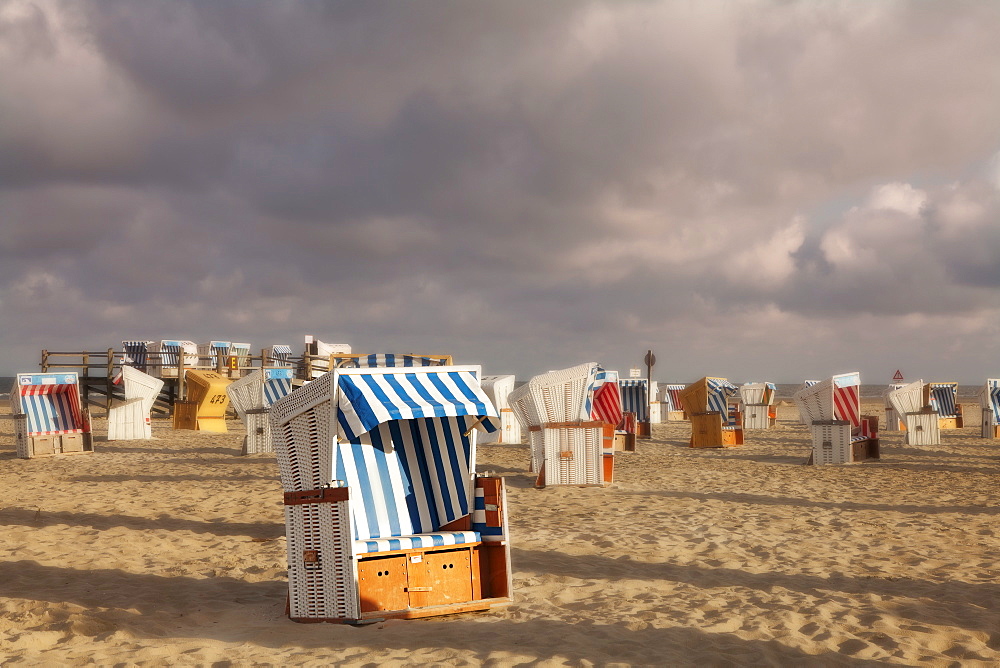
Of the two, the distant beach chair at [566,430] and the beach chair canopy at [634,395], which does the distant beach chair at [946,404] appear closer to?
the beach chair canopy at [634,395]

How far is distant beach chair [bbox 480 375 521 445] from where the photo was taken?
62.0 ft

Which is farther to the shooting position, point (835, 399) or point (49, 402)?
point (49, 402)

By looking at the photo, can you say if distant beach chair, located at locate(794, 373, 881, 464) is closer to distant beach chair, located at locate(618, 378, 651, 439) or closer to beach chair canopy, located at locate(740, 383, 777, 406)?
distant beach chair, located at locate(618, 378, 651, 439)

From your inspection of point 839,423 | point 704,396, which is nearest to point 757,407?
point 704,396

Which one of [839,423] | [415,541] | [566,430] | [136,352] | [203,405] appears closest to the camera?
[415,541]

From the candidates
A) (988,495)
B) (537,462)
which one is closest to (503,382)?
(537,462)

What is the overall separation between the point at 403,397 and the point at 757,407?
24.5 meters

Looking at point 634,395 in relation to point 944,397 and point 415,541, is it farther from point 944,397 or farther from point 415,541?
point 415,541

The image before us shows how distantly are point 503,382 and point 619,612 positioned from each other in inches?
547

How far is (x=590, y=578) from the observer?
6762 millimetres

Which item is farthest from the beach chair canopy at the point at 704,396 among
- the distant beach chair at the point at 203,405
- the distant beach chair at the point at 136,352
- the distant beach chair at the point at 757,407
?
the distant beach chair at the point at 136,352

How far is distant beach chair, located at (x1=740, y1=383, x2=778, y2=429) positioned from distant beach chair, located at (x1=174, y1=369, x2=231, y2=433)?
56.2 ft

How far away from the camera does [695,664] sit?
181 inches

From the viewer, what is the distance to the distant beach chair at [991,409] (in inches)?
853
